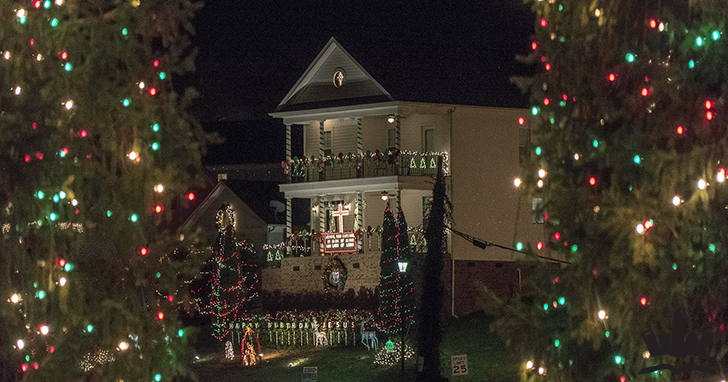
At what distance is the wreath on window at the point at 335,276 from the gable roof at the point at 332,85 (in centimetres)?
501

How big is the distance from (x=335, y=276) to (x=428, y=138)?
5.33 meters

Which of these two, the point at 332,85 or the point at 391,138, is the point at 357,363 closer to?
the point at 391,138

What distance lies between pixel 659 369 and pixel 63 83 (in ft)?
20.6

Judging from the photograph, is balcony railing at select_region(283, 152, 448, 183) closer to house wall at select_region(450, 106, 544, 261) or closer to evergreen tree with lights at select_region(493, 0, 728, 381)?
house wall at select_region(450, 106, 544, 261)

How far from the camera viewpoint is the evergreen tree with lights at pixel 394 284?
90.9 ft

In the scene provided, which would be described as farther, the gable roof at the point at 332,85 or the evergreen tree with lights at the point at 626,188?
the gable roof at the point at 332,85

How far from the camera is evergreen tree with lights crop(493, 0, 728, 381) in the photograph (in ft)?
33.3

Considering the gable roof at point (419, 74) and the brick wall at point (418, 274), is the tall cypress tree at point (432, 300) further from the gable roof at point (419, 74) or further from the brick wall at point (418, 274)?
the gable roof at point (419, 74)

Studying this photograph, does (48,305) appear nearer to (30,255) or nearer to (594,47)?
(30,255)

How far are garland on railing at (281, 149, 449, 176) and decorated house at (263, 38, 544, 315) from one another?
1.2 inches

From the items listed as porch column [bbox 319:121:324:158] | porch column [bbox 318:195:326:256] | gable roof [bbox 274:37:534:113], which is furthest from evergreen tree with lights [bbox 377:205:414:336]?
porch column [bbox 319:121:324:158]

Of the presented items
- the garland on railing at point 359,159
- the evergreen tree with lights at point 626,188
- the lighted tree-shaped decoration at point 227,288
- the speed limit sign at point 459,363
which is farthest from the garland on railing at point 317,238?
the evergreen tree with lights at point 626,188

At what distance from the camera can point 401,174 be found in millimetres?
33094

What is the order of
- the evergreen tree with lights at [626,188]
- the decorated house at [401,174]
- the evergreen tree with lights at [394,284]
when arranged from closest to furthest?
the evergreen tree with lights at [626,188]
the evergreen tree with lights at [394,284]
the decorated house at [401,174]
